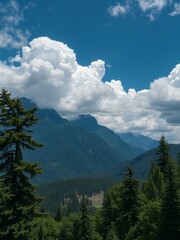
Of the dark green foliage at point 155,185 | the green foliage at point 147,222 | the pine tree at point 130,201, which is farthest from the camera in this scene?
the dark green foliage at point 155,185

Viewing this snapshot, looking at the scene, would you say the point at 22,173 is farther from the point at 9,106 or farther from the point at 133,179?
the point at 133,179

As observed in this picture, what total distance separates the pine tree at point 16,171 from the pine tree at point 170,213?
74.7ft

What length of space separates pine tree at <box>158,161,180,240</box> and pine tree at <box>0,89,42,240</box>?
2278cm

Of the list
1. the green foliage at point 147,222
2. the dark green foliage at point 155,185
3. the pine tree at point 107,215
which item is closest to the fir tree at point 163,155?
the dark green foliage at point 155,185

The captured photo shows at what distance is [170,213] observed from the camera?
133ft

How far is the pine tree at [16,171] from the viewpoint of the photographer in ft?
67.5

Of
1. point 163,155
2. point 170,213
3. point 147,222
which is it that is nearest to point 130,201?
point 147,222

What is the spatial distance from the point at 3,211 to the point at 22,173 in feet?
7.81

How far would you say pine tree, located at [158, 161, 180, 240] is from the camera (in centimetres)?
3981

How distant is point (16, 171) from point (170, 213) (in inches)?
966

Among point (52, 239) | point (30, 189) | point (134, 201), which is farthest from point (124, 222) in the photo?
point (52, 239)

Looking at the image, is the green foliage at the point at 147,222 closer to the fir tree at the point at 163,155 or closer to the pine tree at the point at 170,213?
the pine tree at the point at 170,213

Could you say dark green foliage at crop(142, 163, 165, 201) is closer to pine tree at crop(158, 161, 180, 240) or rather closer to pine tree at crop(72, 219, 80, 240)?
pine tree at crop(72, 219, 80, 240)

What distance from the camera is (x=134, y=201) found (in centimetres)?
5275
